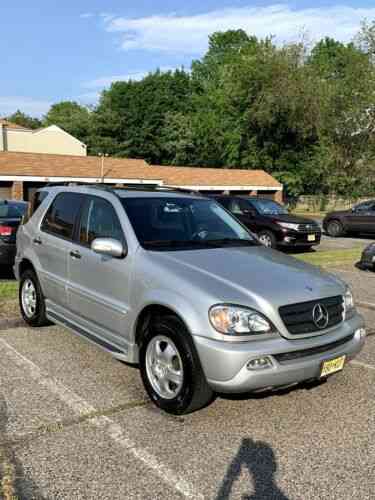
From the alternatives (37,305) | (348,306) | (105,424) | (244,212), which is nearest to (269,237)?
(244,212)

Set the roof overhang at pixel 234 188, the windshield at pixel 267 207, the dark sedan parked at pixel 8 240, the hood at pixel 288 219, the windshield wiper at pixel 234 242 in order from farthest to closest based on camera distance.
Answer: the roof overhang at pixel 234 188 < the windshield at pixel 267 207 < the hood at pixel 288 219 < the dark sedan parked at pixel 8 240 < the windshield wiper at pixel 234 242

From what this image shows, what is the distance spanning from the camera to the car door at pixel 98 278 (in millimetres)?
4160

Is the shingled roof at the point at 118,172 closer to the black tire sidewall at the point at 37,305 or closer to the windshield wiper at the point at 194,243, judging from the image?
the black tire sidewall at the point at 37,305

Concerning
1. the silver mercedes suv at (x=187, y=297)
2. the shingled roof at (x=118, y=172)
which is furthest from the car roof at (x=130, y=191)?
the shingled roof at (x=118, y=172)

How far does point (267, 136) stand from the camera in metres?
49.1

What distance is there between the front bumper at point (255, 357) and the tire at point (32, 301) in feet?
9.53

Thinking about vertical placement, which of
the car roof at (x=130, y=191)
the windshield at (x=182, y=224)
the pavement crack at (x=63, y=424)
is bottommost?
the pavement crack at (x=63, y=424)

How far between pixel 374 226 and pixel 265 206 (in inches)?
252

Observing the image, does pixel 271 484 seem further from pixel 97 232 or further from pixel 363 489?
pixel 97 232

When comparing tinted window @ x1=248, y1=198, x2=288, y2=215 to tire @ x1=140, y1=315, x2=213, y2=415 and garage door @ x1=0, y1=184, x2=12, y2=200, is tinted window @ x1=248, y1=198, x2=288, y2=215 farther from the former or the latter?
garage door @ x1=0, y1=184, x2=12, y2=200

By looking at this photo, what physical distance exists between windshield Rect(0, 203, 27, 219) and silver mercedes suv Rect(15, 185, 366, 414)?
4.89 metres

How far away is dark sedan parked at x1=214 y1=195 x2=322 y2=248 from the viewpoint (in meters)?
13.7

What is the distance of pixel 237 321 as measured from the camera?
339cm

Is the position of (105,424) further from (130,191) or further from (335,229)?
(335,229)
